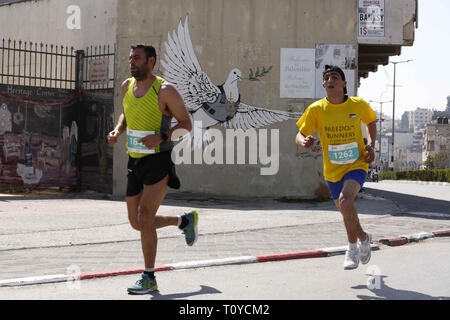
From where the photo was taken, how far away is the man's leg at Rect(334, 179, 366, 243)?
19.5 ft

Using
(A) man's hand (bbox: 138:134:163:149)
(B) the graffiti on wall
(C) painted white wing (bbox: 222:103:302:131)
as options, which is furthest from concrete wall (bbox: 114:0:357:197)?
(A) man's hand (bbox: 138:134:163:149)

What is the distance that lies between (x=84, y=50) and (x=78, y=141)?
2406mm

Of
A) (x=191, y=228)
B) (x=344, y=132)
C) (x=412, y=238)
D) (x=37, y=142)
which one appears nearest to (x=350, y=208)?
(x=344, y=132)

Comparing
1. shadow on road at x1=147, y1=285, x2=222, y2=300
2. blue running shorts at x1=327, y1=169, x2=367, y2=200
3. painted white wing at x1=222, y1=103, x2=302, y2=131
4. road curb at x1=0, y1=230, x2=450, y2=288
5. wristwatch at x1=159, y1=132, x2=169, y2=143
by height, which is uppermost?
painted white wing at x1=222, y1=103, x2=302, y2=131

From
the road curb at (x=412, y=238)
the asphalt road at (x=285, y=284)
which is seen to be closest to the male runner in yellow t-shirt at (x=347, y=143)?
the asphalt road at (x=285, y=284)

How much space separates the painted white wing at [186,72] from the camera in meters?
15.4

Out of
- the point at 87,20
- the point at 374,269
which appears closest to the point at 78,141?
the point at 87,20

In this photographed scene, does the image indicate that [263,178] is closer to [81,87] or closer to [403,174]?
[81,87]

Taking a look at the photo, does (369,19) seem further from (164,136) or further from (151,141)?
(151,141)

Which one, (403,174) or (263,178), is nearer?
(263,178)

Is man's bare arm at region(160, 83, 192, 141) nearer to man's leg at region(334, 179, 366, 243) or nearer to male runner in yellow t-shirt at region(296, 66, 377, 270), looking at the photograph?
male runner in yellow t-shirt at region(296, 66, 377, 270)

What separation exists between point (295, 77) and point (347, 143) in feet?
32.0

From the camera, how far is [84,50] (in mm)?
16469

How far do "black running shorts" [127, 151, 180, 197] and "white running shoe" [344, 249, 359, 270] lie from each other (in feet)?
6.06
